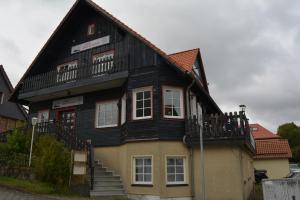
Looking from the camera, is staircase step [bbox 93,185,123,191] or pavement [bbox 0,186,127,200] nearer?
pavement [bbox 0,186,127,200]

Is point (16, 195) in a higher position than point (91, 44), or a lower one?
lower

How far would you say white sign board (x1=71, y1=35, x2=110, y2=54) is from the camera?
17.7 metres

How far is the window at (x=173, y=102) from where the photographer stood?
47.4ft

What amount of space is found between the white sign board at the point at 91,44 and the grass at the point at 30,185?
27.4 feet

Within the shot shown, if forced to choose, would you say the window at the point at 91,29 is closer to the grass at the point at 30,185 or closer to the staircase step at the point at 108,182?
the staircase step at the point at 108,182

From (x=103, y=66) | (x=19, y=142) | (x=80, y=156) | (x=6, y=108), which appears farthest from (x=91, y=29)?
(x=6, y=108)

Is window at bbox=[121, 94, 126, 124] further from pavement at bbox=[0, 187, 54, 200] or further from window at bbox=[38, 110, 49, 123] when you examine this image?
window at bbox=[38, 110, 49, 123]

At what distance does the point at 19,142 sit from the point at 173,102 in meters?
7.66

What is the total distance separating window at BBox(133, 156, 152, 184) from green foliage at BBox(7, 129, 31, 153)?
5.37m

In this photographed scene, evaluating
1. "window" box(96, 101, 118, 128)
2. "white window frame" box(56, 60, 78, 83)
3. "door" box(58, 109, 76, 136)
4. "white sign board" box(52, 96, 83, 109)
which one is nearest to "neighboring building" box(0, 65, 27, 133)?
"white sign board" box(52, 96, 83, 109)

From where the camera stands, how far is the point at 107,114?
1670cm

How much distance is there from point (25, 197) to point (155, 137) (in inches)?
219

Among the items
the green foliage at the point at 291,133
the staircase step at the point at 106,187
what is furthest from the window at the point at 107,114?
the green foliage at the point at 291,133

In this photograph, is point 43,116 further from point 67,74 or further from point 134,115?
point 134,115
